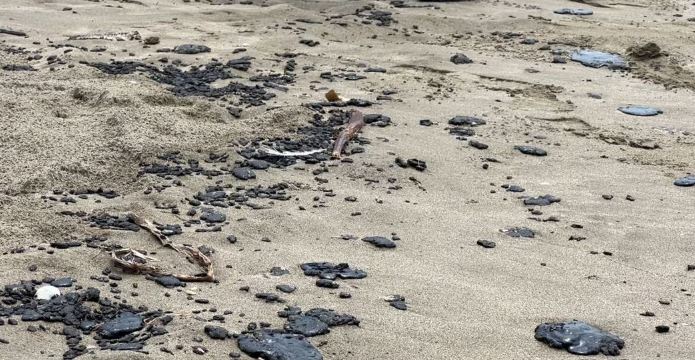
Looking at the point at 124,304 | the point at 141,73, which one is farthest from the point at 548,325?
the point at 141,73

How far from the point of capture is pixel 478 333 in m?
3.52

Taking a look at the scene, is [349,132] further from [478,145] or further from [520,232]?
[520,232]

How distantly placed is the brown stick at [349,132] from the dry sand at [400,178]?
9 cm

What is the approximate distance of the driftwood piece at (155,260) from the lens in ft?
12.3

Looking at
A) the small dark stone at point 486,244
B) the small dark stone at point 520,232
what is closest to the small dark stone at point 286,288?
the small dark stone at point 486,244

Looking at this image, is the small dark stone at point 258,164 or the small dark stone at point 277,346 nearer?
the small dark stone at point 277,346

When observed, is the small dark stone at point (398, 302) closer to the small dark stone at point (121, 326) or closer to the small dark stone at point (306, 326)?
the small dark stone at point (306, 326)

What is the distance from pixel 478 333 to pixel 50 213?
6.41ft

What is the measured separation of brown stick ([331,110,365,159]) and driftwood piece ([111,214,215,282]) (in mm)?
1498

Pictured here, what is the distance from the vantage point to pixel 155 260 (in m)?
3.88

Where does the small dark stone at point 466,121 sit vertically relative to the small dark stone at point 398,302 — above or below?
above

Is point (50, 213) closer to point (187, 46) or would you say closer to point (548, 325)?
point (548, 325)

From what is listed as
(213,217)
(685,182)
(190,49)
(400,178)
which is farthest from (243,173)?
(685,182)

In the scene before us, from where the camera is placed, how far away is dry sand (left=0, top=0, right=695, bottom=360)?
143 inches
